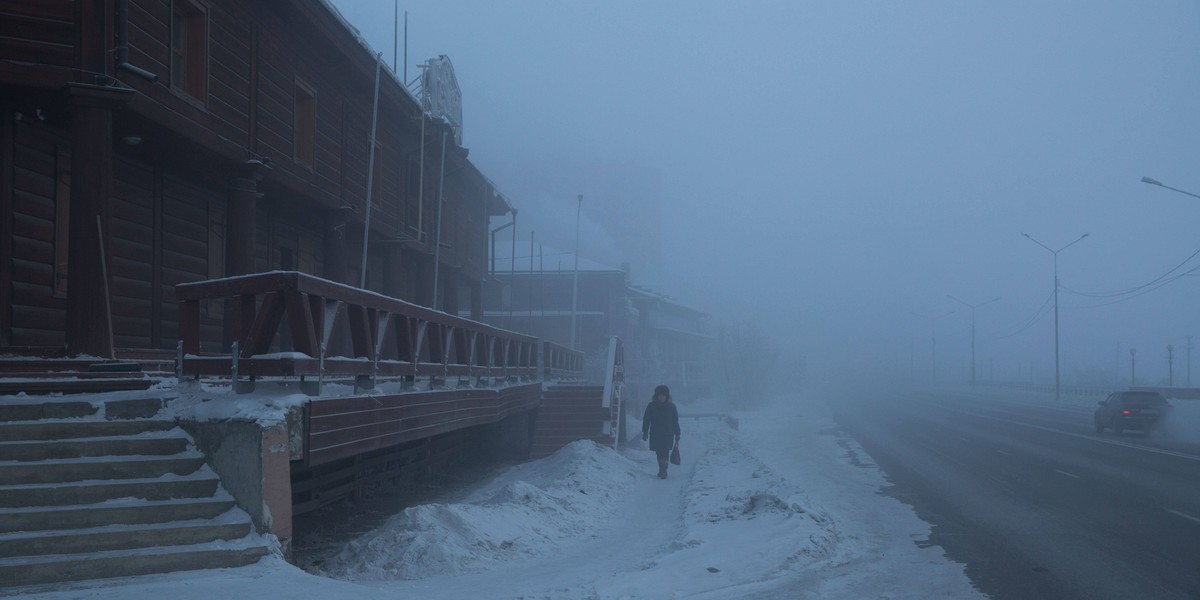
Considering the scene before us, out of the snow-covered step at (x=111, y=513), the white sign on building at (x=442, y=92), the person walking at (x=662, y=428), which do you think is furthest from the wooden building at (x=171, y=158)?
the person walking at (x=662, y=428)

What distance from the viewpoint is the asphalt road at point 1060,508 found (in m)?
8.32

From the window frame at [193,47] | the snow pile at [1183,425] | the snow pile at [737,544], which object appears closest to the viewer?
the snow pile at [737,544]

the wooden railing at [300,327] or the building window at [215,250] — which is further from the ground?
the building window at [215,250]

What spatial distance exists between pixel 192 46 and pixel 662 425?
9.71 meters

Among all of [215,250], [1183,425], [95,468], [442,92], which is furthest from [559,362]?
[1183,425]

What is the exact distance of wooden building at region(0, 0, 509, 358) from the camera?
419 inches

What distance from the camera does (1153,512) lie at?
1214 cm

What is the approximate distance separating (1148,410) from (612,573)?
88.2 ft

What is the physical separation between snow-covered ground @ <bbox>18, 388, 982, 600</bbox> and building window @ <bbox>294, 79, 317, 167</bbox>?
7.73 metres

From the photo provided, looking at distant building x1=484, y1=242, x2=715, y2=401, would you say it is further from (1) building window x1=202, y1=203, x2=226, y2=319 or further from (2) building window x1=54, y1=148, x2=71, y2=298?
(2) building window x1=54, y1=148, x2=71, y2=298

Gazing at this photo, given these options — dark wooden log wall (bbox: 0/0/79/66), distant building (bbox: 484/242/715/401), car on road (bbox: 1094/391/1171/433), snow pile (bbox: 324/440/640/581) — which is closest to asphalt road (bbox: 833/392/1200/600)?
car on road (bbox: 1094/391/1171/433)

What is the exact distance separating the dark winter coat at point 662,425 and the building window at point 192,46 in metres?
8.90

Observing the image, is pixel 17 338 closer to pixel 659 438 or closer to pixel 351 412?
pixel 351 412

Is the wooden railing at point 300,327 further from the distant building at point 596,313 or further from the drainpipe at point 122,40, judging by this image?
the distant building at point 596,313
